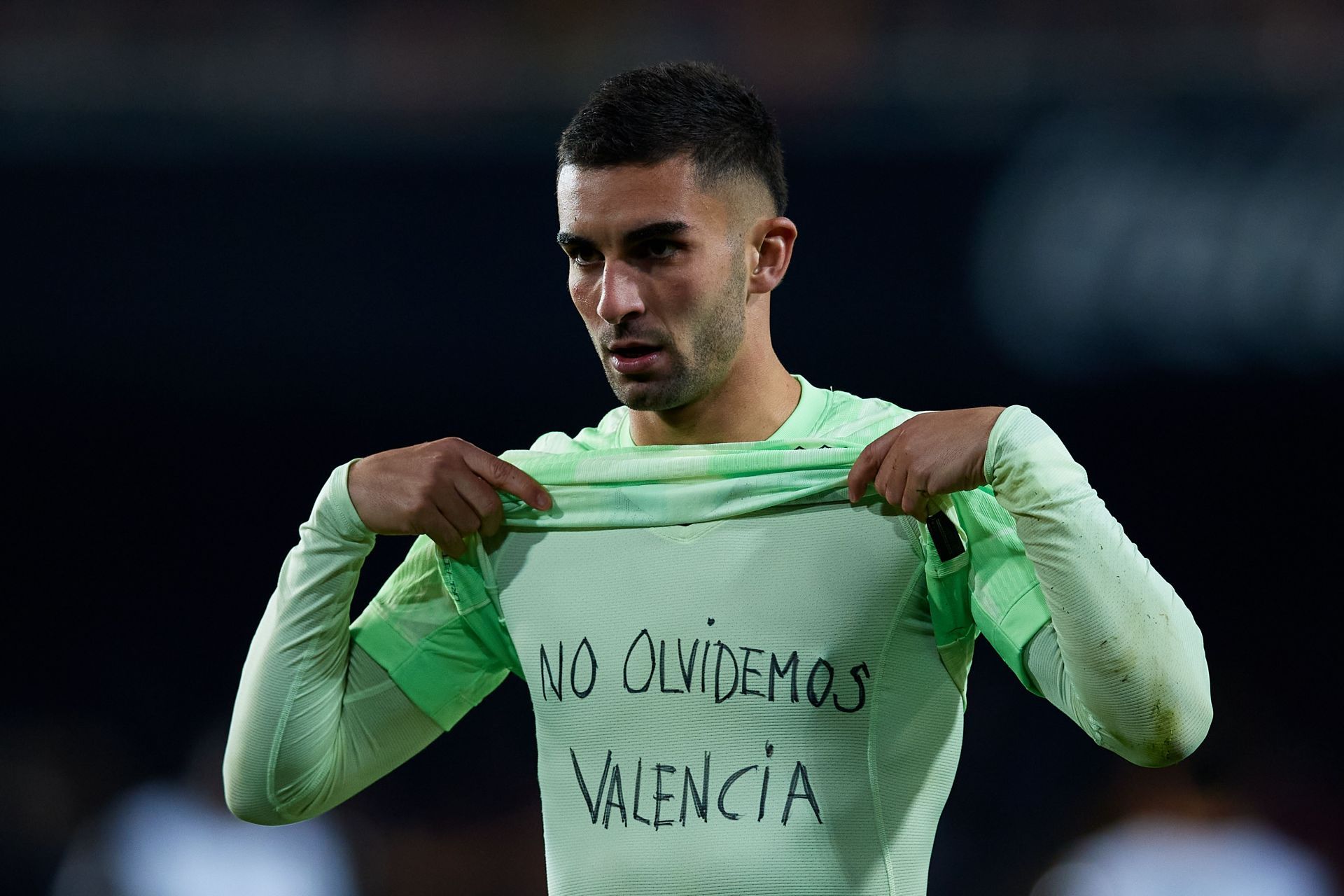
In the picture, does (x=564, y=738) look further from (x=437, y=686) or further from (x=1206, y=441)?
(x=1206, y=441)

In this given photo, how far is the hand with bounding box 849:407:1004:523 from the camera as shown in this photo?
1.27 metres

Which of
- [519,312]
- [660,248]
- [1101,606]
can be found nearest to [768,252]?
[660,248]

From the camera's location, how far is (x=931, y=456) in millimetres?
1291

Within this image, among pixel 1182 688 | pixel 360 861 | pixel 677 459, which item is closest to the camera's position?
pixel 1182 688

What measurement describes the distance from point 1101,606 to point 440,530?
A: 0.62 metres

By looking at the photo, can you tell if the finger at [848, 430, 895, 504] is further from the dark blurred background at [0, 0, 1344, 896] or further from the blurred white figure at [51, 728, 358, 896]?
the blurred white figure at [51, 728, 358, 896]

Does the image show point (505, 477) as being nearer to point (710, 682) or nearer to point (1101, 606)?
point (710, 682)

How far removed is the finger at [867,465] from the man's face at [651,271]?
22 cm

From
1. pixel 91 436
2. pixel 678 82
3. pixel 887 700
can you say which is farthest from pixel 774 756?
pixel 91 436

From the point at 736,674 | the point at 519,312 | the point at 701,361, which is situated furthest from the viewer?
the point at 519,312

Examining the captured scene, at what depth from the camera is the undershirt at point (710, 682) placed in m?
1.31

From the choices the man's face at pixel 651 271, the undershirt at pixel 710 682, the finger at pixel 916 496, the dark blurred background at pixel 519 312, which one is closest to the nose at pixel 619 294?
the man's face at pixel 651 271

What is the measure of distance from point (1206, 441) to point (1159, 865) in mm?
913

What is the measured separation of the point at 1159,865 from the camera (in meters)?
3.10
